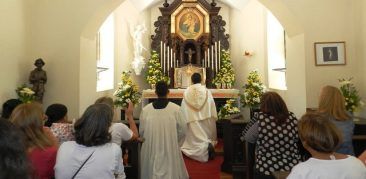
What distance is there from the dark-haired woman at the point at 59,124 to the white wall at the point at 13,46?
231 centimetres

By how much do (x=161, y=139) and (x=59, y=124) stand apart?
7.31ft

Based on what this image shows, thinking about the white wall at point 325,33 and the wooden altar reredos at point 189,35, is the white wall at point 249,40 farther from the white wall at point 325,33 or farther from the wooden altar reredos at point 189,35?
the white wall at point 325,33

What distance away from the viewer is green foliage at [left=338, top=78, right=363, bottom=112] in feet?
17.9

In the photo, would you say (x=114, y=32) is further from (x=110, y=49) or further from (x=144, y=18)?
(x=144, y=18)

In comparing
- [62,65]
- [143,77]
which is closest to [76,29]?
[62,65]

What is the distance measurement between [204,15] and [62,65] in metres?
7.56

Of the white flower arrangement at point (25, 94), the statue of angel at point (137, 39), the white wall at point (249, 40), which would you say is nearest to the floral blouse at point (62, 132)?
the white flower arrangement at point (25, 94)

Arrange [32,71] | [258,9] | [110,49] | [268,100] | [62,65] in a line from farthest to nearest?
[258,9]
[110,49]
[62,65]
[32,71]
[268,100]

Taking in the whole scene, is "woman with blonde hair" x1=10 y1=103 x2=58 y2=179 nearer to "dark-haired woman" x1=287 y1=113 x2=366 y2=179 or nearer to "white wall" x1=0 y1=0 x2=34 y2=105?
"dark-haired woman" x1=287 y1=113 x2=366 y2=179

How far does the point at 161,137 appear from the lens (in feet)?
17.0

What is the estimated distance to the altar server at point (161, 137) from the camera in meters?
5.11

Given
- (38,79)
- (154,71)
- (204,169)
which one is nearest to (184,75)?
(154,71)

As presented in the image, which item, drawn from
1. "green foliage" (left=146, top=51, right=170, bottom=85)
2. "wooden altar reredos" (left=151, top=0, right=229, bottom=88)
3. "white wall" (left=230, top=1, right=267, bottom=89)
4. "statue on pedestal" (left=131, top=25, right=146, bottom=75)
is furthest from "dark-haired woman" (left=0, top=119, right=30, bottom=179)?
"wooden altar reredos" (left=151, top=0, right=229, bottom=88)

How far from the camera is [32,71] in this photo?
5.88 metres
